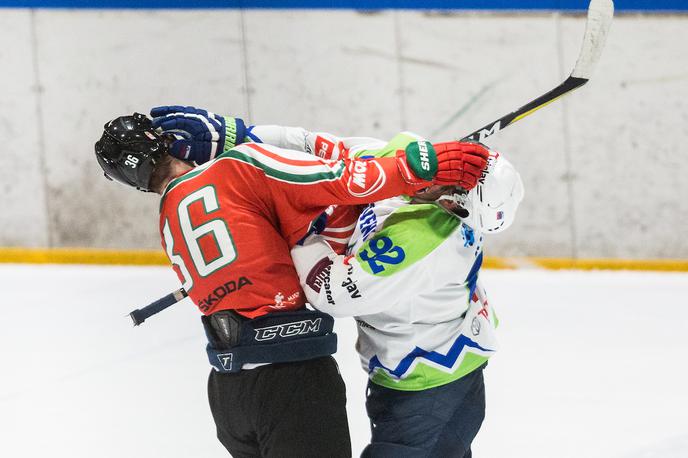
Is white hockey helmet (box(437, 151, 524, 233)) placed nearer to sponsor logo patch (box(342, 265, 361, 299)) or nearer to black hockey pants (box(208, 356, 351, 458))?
sponsor logo patch (box(342, 265, 361, 299))

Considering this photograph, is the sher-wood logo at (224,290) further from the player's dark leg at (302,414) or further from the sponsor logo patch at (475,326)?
the sponsor logo patch at (475,326)

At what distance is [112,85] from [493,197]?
4.15m

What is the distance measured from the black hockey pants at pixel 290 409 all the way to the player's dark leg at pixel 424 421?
6.7 inches

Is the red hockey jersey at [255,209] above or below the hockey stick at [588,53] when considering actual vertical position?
below

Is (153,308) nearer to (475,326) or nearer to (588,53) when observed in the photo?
(475,326)

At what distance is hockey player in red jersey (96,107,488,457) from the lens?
73.9 inches

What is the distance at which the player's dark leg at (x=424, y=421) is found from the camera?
212 cm

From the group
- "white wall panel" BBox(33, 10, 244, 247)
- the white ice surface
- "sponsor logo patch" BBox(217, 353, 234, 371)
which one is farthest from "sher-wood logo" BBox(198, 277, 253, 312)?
"white wall panel" BBox(33, 10, 244, 247)

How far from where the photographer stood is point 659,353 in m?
4.00

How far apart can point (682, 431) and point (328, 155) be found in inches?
68.4

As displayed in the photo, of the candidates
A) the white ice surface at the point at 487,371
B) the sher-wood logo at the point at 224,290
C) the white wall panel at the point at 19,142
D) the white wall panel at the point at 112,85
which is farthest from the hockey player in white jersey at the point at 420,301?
the white wall panel at the point at 19,142

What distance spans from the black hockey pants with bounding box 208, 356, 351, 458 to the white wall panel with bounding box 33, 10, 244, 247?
3752mm

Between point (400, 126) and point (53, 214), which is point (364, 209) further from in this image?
point (53, 214)

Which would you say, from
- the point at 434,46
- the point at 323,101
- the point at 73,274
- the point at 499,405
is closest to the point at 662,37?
the point at 434,46
